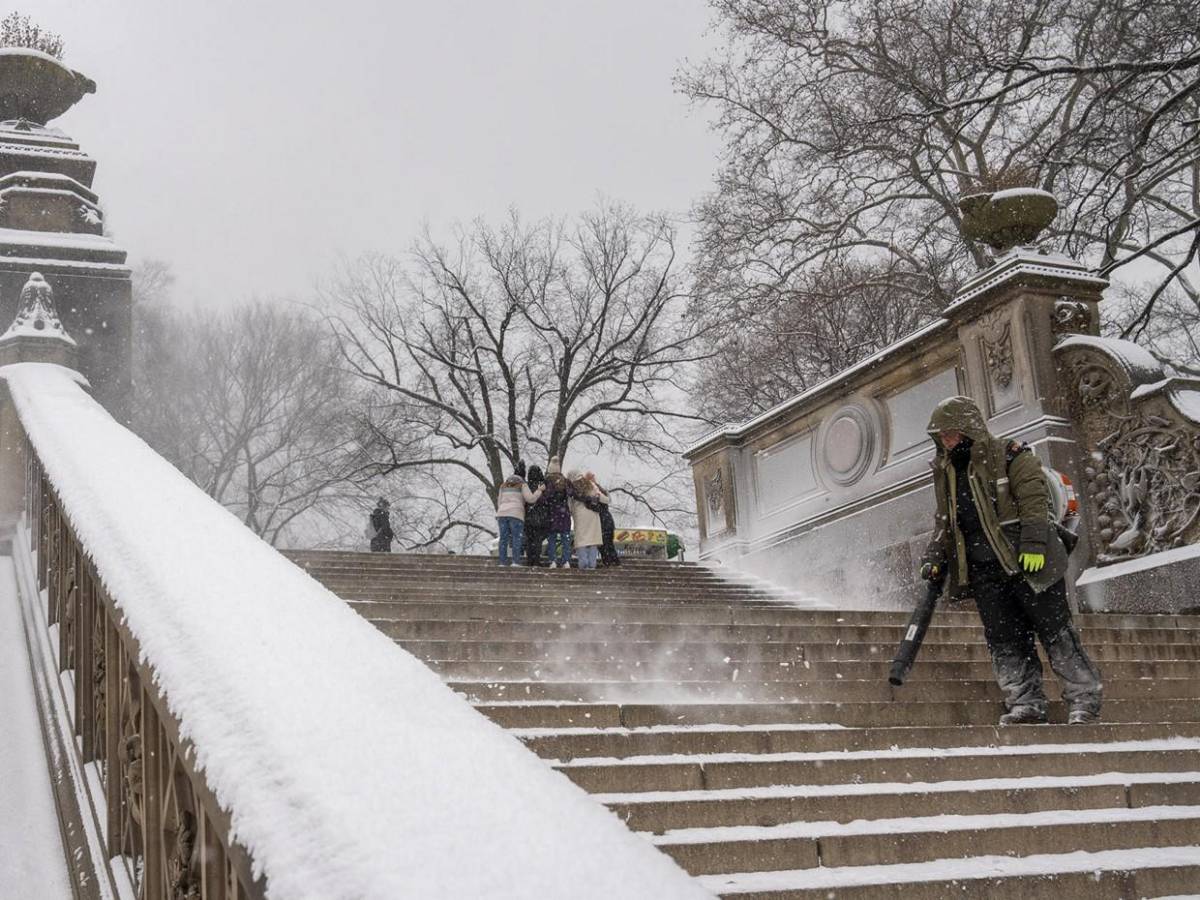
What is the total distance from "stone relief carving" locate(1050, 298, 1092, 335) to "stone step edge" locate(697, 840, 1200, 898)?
270 inches

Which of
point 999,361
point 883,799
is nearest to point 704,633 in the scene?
point 883,799

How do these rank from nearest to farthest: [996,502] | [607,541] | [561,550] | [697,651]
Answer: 1. [996,502]
2. [697,651]
3. [607,541]
4. [561,550]

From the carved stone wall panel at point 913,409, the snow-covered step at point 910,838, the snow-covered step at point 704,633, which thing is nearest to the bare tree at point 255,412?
the carved stone wall panel at point 913,409

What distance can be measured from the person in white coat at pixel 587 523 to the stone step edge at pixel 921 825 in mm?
8974

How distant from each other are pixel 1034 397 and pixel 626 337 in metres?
21.3

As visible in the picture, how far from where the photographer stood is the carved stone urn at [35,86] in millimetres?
11398

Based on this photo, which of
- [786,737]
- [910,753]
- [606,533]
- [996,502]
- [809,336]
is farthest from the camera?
[809,336]

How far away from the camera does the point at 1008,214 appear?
10.8m

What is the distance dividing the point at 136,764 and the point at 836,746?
10.9 ft

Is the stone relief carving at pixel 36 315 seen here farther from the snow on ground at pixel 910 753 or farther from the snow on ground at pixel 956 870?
the snow on ground at pixel 956 870

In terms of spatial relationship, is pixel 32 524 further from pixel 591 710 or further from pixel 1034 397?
pixel 1034 397

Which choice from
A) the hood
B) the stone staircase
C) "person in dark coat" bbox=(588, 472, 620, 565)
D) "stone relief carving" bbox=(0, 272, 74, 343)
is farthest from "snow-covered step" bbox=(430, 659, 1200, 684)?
"person in dark coat" bbox=(588, 472, 620, 565)

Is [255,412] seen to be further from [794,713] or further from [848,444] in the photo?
[794,713]

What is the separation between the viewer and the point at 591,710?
5.33m
